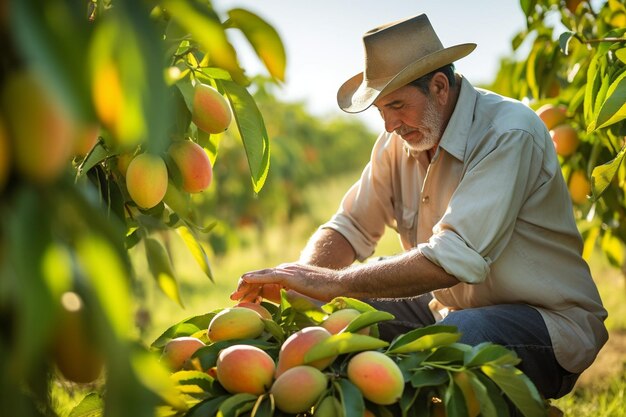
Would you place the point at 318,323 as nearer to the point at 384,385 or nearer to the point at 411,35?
the point at 384,385

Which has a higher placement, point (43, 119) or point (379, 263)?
point (43, 119)

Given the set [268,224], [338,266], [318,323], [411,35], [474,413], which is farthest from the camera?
[268,224]

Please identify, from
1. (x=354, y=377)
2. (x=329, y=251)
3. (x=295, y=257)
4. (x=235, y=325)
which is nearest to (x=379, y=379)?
(x=354, y=377)

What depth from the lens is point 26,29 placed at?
26.0 inches

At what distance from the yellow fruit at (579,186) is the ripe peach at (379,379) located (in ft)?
4.48

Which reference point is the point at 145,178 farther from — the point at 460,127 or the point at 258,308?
the point at 460,127

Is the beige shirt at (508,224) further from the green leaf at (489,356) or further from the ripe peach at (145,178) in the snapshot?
the ripe peach at (145,178)

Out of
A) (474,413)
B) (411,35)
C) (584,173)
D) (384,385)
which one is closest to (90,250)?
(384,385)

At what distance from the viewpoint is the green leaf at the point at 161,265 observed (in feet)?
5.26

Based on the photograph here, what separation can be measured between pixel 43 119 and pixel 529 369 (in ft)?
4.71

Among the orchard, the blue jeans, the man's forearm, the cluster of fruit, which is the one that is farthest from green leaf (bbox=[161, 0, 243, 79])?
the cluster of fruit

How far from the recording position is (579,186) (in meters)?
2.45

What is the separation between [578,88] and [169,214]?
129 centimetres

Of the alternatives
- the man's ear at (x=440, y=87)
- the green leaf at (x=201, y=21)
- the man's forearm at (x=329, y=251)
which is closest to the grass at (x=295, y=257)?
the man's forearm at (x=329, y=251)
